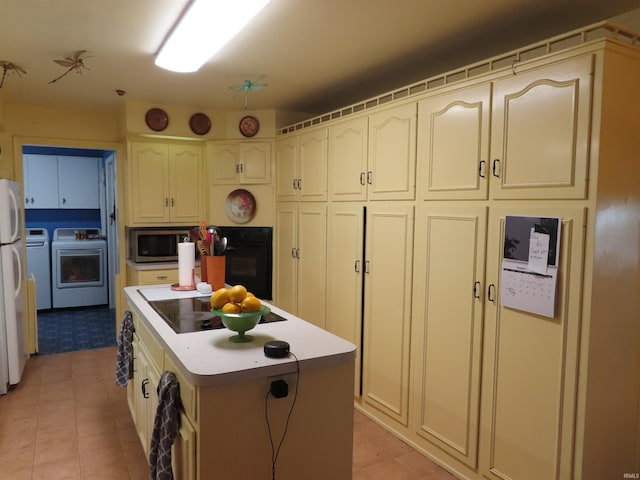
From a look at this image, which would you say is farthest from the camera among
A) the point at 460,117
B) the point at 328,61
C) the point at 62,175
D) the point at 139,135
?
the point at 62,175

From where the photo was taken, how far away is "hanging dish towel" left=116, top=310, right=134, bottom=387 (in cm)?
274

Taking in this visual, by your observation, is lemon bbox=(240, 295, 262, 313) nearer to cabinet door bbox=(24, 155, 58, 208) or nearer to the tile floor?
the tile floor

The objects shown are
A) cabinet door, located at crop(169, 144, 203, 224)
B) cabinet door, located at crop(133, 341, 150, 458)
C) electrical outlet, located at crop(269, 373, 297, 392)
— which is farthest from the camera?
cabinet door, located at crop(169, 144, 203, 224)

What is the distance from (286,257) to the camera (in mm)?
4156

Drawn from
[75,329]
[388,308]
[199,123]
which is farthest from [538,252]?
[75,329]

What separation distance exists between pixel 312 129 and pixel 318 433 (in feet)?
8.39

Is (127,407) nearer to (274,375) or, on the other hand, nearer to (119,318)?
(119,318)

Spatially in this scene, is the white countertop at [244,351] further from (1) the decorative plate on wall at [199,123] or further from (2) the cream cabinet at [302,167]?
(1) the decorative plate on wall at [199,123]

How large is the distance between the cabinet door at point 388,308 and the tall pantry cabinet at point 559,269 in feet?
0.83

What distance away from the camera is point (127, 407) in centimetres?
329

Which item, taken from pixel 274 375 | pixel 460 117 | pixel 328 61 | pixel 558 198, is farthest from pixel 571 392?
pixel 328 61

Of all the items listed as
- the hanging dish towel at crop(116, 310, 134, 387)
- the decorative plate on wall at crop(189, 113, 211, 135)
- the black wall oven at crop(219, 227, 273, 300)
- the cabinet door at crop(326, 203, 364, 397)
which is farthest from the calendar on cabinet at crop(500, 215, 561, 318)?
the decorative plate on wall at crop(189, 113, 211, 135)

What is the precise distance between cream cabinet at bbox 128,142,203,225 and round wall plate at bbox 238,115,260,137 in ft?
2.02

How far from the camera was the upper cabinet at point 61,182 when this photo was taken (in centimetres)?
590
